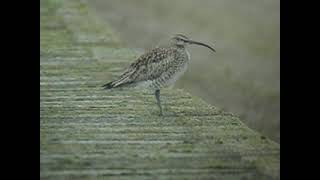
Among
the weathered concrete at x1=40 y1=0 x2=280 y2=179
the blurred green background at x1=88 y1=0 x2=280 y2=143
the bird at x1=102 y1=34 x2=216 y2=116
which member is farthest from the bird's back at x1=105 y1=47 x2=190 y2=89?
the blurred green background at x1=88 y1=0 x2=280 y2=143

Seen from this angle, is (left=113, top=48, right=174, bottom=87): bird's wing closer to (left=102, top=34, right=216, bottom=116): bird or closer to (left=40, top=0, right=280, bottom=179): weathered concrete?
(left=102, top=34, right=216, bottom=116): bird

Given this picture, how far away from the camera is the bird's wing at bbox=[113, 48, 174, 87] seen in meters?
6.27

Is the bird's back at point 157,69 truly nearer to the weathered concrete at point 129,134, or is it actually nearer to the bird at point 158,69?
the bird at point 158,69

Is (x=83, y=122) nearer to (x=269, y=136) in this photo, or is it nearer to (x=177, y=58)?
(x=177, y=58)

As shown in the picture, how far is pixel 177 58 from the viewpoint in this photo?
633cm

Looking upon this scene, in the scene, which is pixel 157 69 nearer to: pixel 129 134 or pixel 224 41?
pixel 129 134

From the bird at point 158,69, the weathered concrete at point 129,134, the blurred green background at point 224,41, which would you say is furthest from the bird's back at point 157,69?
the blurred green background at point 224,41
